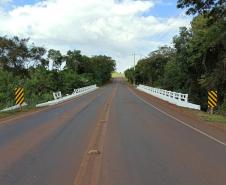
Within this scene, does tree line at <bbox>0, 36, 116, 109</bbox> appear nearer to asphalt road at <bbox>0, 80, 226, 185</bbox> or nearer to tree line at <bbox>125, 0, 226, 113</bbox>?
tree line at <bbox>125, 0, 226, 113</bbox>

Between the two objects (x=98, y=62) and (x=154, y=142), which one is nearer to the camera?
(x=154, y=142)

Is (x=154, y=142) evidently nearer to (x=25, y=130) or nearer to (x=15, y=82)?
(x=25, y=130)

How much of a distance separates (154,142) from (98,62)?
540 feet

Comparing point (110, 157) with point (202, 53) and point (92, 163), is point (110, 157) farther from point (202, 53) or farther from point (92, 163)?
point (202, 53)

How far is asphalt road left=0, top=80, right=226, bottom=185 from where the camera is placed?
8375 millimetres

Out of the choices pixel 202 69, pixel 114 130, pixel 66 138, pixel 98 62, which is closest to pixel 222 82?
pixel 202 69

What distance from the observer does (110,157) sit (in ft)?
35.1

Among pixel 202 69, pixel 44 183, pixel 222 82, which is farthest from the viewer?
pixel 202 69

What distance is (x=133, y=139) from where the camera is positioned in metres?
14.1

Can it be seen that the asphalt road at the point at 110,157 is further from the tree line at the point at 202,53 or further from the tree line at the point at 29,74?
the tree line at the point at 29,74

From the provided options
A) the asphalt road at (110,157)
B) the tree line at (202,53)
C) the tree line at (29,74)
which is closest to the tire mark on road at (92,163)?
the asphalt road at (110,157)

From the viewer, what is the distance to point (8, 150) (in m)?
12.3

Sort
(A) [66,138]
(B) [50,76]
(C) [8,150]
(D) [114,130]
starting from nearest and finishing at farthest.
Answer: (C) [8,150]
(A) [66,138]
(D) [114,130]
(B) [50,76]

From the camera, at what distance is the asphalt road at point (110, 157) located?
330 inches
